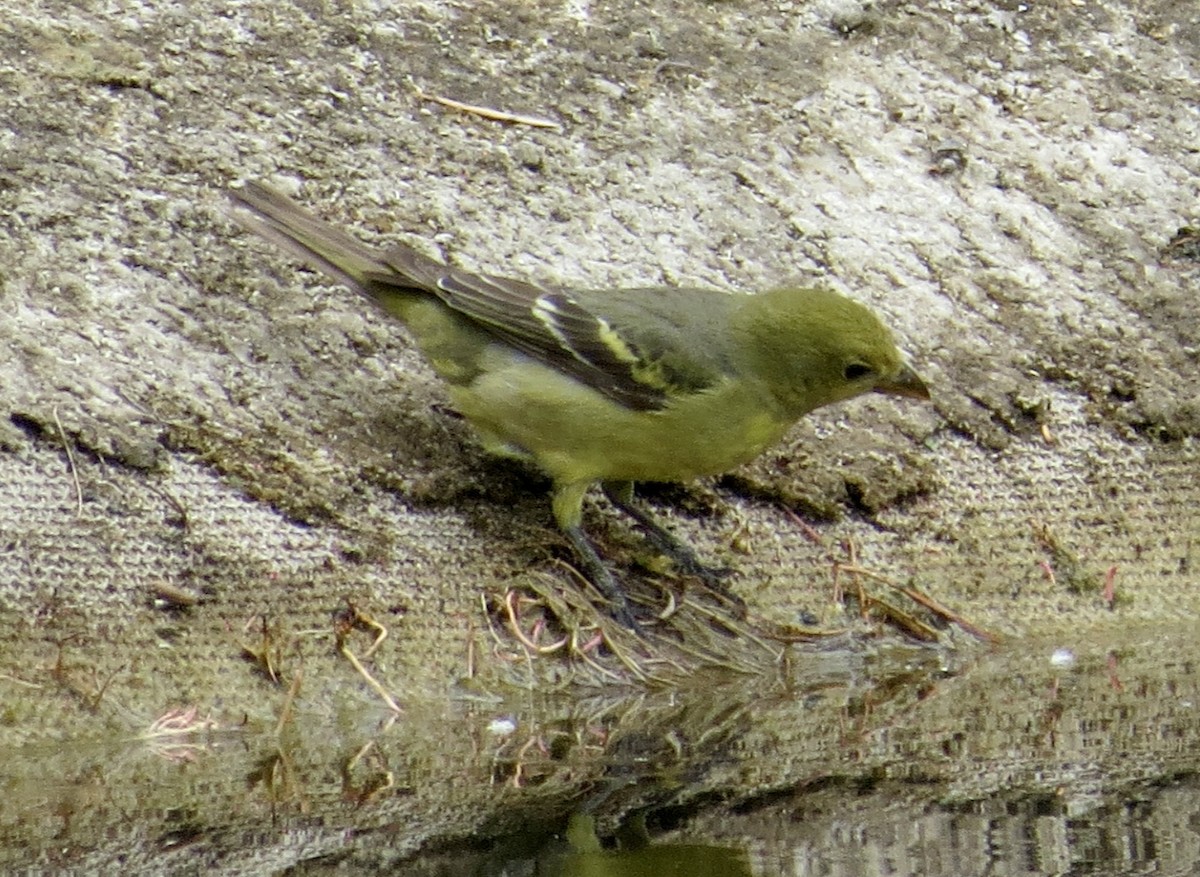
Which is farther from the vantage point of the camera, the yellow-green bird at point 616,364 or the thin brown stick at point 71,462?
the yellow-green bird at point 616,364

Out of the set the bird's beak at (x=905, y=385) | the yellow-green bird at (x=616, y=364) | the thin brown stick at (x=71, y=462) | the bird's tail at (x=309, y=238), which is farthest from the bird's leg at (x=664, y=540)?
the thin brown stick at (x=71, y=462)

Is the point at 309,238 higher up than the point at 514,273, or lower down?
higher up

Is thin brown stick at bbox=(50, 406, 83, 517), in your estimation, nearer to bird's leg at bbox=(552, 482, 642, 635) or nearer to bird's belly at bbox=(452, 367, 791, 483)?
bird's belly at bbox=(452, 367, 791, 483)

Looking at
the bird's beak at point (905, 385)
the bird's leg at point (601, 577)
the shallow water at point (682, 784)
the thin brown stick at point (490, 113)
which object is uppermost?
the thin brown stick at point (490, 113)

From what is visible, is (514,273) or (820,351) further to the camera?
(514,273)

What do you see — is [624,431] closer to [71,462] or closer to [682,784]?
[682,784]

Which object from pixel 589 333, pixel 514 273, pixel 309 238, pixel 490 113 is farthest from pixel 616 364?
pixel 490 113

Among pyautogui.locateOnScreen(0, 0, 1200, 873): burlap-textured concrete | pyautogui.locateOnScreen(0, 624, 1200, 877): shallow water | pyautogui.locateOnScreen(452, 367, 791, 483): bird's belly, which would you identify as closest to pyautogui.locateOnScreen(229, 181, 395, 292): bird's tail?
pyautogui.locateOnScreen(0, 0, 1200, 873): burlap-textured concrete

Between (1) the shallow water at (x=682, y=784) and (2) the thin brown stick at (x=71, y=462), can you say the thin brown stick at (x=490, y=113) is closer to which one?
(2) the thin brown stick at (x=71, y=462)
